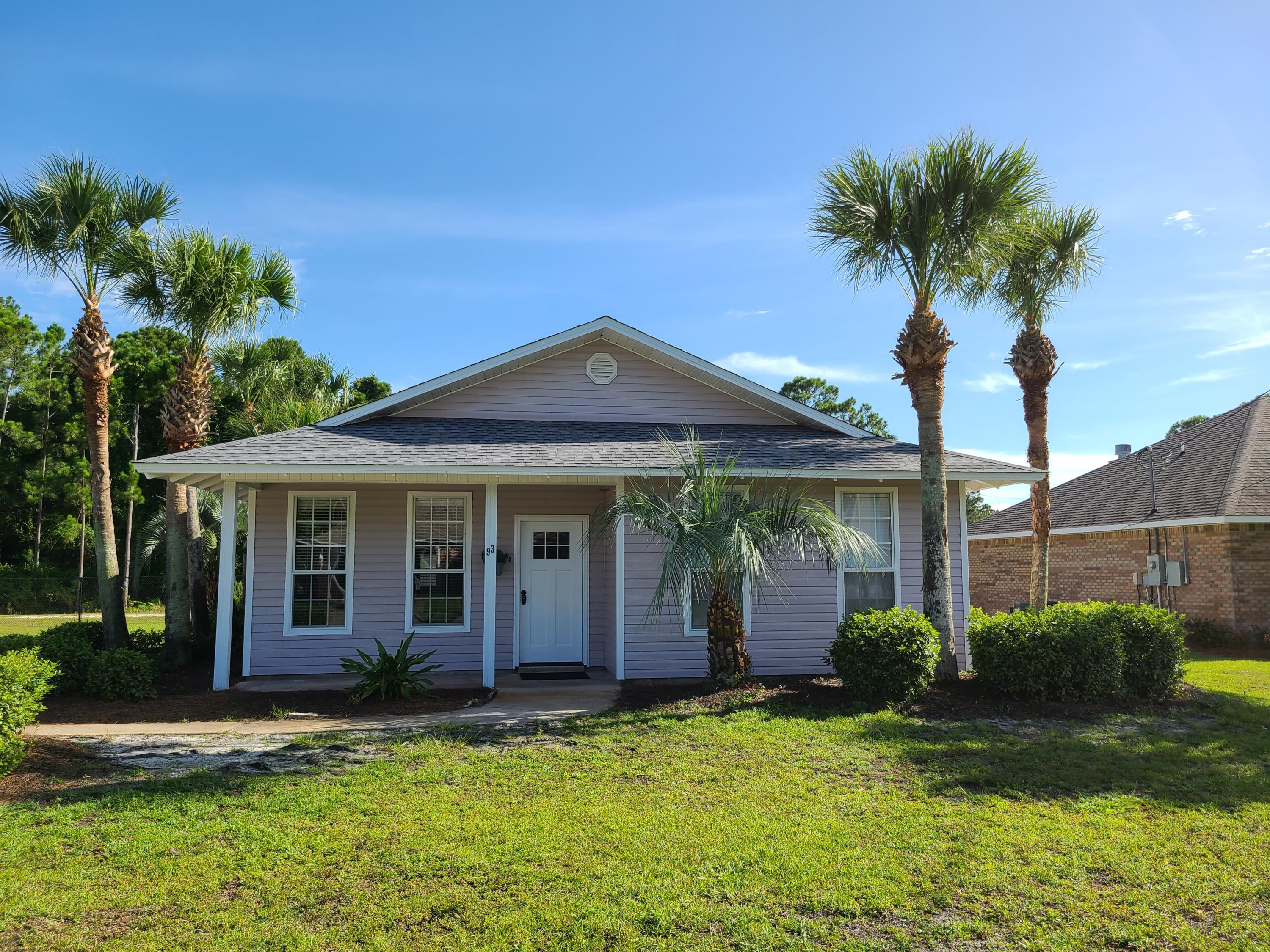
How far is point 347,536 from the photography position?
11.1m

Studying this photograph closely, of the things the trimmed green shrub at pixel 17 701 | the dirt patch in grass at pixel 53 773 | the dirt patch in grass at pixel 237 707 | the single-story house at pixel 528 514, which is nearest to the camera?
the dirt patch in grass at pixel 53 773

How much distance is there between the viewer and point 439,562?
37.0ft

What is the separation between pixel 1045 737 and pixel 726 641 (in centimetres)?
337

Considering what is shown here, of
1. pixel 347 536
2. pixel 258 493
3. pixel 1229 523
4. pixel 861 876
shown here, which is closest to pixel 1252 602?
pixel 1229 523

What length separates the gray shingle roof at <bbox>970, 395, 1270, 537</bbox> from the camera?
648 inches

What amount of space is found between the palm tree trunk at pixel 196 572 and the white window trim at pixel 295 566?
2203mm

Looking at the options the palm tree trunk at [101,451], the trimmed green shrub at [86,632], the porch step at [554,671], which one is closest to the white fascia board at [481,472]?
the palm tree trunk at [101,451]

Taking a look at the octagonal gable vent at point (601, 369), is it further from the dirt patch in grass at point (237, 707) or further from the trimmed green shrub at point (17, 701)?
the trimmed green shrub at point (17, 701)

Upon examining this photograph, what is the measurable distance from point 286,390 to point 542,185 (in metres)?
10.3

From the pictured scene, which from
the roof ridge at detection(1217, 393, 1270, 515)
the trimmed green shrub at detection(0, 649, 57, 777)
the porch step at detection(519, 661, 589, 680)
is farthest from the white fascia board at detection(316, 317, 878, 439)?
the roof ridge at detection(1217, 393, 1270, 515)

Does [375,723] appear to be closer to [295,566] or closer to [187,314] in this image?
[295,566]

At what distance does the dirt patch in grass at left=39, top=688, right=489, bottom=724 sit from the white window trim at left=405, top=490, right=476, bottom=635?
1553 millimetres

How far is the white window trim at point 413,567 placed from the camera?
11141 millimetres

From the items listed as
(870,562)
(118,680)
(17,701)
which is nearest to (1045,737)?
(870,562)
